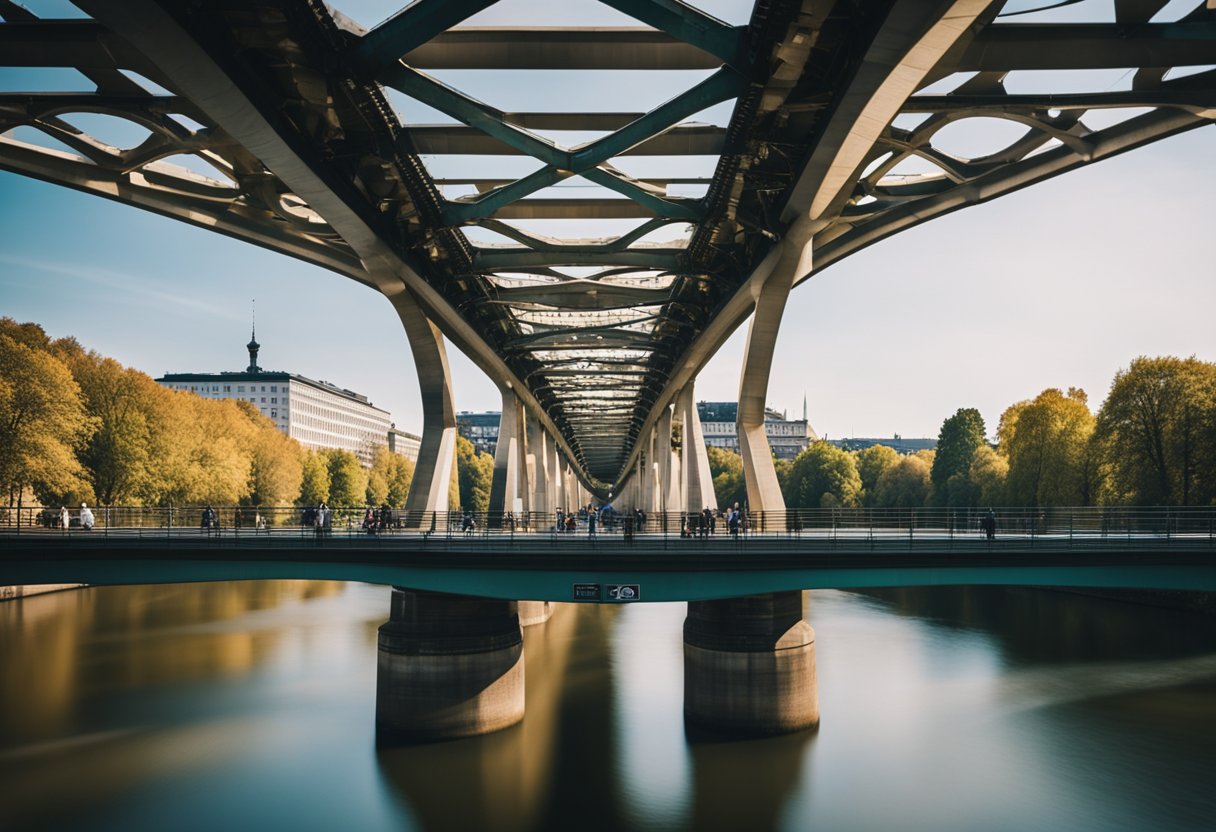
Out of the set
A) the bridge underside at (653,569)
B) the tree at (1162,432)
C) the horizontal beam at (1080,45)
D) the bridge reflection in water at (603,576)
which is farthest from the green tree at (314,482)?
the horizontal beam at (1080,45)

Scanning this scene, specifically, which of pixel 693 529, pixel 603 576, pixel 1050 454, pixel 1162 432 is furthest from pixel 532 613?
pixel 1050 454

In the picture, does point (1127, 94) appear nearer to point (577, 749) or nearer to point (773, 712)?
point (773, 712)

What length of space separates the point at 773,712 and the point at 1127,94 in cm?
1814

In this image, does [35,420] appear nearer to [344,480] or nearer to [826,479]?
[344,480]

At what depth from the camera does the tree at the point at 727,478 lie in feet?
412

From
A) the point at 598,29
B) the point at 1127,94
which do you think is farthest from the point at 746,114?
the point at 1127,94

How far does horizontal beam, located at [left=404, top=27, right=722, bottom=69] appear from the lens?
20703 millimetres

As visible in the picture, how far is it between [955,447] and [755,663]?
229ft

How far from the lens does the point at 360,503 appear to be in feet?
348

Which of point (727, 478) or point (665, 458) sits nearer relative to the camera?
point (665, 458)

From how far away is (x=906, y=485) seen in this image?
94.0 meters

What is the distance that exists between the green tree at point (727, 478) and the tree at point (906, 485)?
2187 cm

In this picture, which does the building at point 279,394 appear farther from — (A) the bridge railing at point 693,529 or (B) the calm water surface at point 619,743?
(A) the bridge railing at point 693,529

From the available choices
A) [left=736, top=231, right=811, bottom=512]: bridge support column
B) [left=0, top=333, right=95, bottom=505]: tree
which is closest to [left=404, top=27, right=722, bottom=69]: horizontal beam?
[left=736, top=231, right=811, bottom=512]: bridge support column
